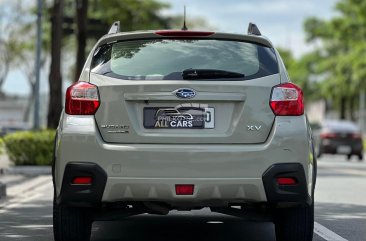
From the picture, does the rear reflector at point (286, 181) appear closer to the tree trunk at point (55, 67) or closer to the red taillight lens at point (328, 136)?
the tree trunk at point (55, 67)

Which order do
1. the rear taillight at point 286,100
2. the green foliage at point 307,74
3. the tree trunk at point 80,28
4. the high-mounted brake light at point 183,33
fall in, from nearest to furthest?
the rear taillight at point 286,100, the high-mounted brake light at point 183,33, the tree trunk at point 80,28, the green foliage at point 307,74

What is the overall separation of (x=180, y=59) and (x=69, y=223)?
1610mm

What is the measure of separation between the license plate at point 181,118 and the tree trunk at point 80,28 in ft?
59.7

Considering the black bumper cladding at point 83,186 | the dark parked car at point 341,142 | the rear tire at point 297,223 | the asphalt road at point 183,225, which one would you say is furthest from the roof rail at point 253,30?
the dark parked car at point 341,142

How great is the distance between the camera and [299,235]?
6562 millimetres

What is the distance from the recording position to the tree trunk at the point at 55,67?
2089 cm

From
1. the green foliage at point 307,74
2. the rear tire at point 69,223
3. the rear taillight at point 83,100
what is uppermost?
the rear taillight at point 83,100

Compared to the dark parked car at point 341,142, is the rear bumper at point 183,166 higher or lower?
higher

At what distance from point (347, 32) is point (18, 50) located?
26.0 m

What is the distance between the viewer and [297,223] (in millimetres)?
6543

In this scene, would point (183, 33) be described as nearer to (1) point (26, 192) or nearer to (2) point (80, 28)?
(1) point (26, 192)

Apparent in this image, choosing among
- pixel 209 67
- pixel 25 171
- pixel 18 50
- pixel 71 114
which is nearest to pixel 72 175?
pixel 71 114

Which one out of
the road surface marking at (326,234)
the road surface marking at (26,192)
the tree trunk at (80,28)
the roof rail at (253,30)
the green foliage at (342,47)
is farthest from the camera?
the green foliage at (342,47)

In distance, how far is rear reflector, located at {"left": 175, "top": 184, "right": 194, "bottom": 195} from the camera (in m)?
5.94
